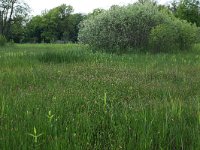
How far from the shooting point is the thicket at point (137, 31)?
56.1 feet

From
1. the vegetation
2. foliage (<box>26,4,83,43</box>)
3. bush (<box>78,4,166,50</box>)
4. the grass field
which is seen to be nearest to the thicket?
bush (<box>78,4,166,50</box>)

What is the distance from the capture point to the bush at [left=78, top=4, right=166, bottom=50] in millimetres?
17312

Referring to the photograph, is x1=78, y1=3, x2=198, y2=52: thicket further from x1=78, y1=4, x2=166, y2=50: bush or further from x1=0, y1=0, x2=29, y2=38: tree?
x1=0, y1=0, x2=29, y2=38: tree

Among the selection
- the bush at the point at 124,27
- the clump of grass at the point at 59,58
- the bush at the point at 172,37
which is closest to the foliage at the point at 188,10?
the bush at the point at 172,37

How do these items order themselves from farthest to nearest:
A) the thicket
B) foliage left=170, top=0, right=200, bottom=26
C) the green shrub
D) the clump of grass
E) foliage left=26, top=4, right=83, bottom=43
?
foliage left=26, top=4, right=83, bottom=43, foliage left=170, top=0, right=200, bottom=26, the thicket, the green shrub, the clump of grass

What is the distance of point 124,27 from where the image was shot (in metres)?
17.4

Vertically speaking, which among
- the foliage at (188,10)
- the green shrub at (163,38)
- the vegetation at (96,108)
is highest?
the foliage at (188,10)

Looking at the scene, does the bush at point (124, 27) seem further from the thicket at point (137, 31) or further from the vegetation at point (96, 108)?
the vegetation at point (96, 108)

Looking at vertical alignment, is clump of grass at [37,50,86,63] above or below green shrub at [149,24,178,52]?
below

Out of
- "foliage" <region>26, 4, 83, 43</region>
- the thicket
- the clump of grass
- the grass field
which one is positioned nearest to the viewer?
the grass field

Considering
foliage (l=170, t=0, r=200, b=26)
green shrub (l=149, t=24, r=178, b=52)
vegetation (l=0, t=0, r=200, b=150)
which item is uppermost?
foliage (l=170, t=0, r=200, b=26)

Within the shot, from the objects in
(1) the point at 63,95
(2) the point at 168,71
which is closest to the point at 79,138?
(1) the point at 63,95

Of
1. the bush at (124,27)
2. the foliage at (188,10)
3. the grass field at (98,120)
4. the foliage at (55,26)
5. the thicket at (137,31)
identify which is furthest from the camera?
the foliage at (55,26)

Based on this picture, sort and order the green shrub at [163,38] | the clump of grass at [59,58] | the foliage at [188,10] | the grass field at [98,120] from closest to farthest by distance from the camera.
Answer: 1. the grass field at [98,120]
2. the clump of grass at [59,58]
3. the green shrub at [163,38]
4. the foliage at [188,10]
